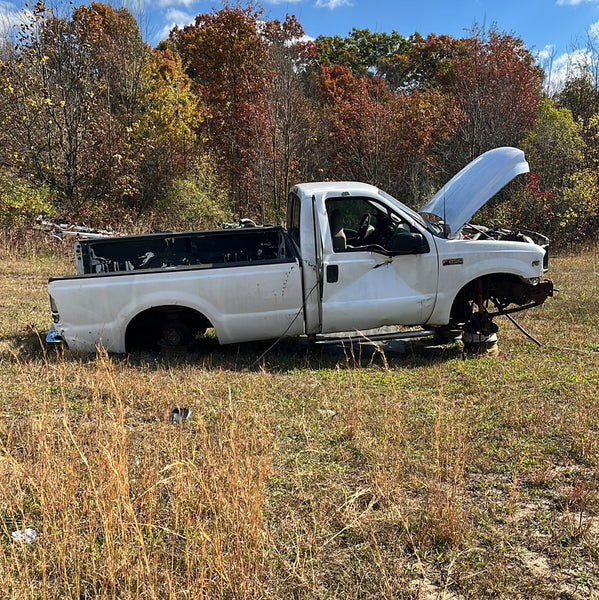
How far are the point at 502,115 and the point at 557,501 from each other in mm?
18901

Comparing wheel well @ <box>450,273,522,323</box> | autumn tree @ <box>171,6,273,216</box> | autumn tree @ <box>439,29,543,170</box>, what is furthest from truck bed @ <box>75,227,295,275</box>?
autumn tree @ <box>439,29,543,170</box>

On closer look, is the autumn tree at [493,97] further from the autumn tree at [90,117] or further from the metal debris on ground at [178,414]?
the metal debris on ground at [178,414]

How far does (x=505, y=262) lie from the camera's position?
20.1 ft

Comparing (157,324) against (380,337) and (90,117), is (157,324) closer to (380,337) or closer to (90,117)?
(380,337)

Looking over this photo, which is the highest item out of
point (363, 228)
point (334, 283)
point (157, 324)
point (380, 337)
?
point (363, 228)

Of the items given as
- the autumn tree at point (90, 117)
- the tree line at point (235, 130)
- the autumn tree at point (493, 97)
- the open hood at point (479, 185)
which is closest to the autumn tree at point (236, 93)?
the tree line at point (235, 130)

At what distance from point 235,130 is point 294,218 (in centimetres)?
1553

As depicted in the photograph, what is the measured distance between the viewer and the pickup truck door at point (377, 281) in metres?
5.86

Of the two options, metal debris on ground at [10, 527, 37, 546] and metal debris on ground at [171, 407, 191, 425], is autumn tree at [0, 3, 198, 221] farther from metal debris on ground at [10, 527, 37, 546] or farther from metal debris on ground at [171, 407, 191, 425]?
metal debris on ground at [10, 527, 37, 546]

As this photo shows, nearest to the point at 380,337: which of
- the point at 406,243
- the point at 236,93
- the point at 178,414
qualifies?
the point at 406,243

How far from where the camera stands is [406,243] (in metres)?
5.79

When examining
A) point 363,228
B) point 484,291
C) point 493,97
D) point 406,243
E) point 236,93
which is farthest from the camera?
point 236,93

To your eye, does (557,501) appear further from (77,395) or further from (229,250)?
(229,250)

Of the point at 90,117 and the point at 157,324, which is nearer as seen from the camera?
the point at 157,324
